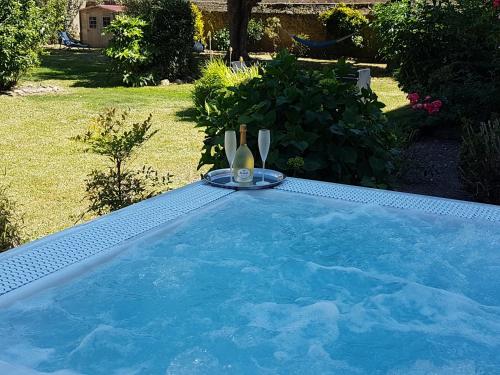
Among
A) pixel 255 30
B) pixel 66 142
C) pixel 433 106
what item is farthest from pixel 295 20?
pixel 433 106

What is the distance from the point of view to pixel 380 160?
14.9 ft

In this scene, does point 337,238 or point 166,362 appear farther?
point 337,238

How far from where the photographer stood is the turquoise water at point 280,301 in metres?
2.24

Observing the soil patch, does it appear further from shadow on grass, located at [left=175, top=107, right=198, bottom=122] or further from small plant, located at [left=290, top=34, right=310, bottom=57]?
small plant, located at [left=290, top=34, right=310, bottom=57]

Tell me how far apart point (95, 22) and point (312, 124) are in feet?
75.3

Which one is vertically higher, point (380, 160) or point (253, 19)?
point (253, 19)

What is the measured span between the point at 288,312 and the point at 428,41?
22.1 feet

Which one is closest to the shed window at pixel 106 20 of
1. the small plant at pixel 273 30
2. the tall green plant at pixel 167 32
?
the small plant at pixel 273 30

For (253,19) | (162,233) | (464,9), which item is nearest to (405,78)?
(464,9)

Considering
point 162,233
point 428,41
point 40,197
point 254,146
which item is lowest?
point 40,197

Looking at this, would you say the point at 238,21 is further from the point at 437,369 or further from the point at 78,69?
the point at 437,369

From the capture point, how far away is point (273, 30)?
22.5 metres

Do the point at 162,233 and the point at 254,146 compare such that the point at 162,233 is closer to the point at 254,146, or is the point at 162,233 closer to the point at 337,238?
the point at 337,238

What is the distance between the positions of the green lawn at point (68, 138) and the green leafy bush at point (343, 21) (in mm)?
5256
